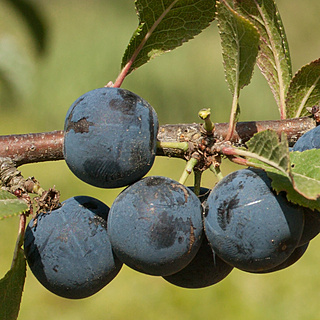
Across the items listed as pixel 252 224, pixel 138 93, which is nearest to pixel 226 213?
pixel 252 224

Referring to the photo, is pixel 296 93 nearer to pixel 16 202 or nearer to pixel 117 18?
pixel 16 202

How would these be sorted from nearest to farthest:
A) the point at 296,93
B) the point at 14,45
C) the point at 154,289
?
1. the point at 296,93
2. the point at 154,289
3. the point at 14,45

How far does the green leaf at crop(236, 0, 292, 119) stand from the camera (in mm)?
1047

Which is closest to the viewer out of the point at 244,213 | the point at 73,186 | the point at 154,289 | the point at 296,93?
the point at 244,213

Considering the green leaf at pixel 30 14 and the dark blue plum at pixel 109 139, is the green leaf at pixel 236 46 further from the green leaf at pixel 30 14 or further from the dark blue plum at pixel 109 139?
the green leaf at pixel 30 14

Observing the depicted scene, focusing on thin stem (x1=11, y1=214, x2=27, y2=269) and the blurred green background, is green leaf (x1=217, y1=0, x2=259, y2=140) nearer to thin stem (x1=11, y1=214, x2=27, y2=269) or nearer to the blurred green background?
thin stem (x1=11, y1=214, x2=27, y2=269)

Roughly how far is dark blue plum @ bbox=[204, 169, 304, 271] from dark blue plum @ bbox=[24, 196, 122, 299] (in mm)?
188

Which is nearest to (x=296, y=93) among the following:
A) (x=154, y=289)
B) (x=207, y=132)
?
(x=207, y=132)

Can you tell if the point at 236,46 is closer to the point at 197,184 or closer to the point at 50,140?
the point at 197,184

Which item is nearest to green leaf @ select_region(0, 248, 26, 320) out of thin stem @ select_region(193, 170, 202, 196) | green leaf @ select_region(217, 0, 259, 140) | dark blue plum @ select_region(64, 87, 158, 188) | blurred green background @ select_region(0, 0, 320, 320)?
dark blue plum @ select_region(64, 87, 158, 188)

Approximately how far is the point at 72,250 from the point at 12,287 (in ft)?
0.45

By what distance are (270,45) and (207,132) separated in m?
0.34

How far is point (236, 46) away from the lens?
2.80 ft

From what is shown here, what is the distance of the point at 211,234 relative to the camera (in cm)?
75
